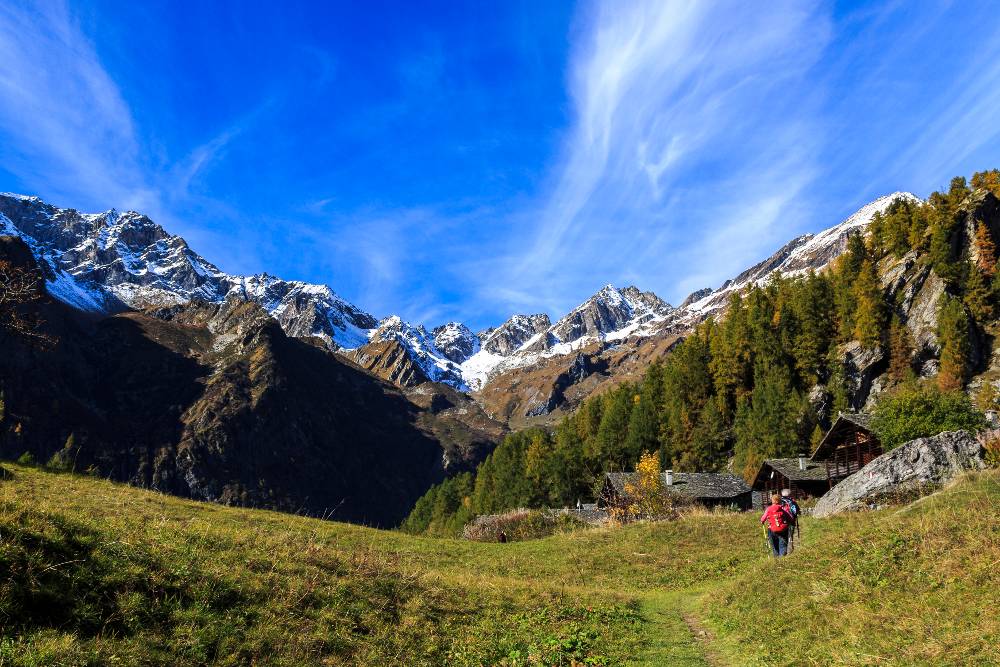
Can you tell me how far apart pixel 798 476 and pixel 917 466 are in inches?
1627

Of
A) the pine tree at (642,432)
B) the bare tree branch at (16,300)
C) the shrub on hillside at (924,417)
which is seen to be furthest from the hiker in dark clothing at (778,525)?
the pine tree at (642,432)

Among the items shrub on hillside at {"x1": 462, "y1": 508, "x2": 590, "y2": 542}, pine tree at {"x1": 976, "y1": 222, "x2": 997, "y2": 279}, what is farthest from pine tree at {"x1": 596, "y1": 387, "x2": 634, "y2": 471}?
pine tree at {"x1": 976, "y1": 222, "x2": 997, "y2": 279}

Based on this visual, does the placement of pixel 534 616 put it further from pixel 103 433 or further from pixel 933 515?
pixel 103 433

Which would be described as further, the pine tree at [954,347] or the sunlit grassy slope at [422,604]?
the pine tree at [954,347]

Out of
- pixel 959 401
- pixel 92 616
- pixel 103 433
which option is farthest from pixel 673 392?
pixel 103 433

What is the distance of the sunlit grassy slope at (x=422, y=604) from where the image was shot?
7.98 metres

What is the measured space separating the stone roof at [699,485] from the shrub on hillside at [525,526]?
44.6 ft

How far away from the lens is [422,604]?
12430 mm

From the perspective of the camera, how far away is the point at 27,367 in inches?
7283

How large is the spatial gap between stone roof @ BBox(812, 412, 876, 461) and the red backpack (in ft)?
126

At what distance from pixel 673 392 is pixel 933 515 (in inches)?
3402

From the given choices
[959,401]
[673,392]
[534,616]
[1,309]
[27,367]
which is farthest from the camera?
[27,367]

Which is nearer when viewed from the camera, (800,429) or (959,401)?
(959,401)

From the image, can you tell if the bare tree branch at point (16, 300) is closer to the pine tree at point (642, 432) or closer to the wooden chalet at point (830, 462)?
the wooden chalet at point (830, 462)
